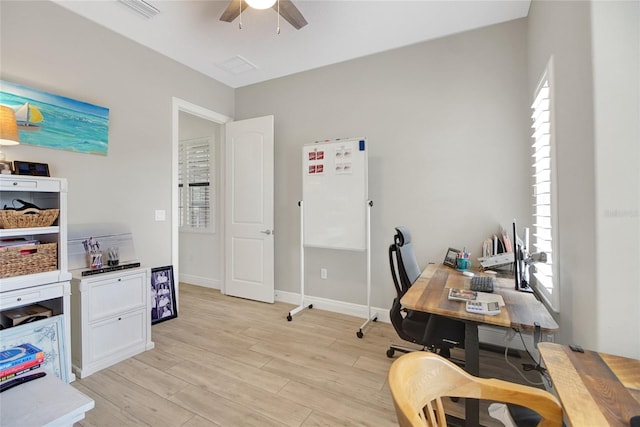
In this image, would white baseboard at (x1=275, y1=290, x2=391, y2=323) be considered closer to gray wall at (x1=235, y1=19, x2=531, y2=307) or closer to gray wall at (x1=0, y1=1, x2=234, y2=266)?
gray wall at (x1=235, y1=19, x2=531, y2=307)

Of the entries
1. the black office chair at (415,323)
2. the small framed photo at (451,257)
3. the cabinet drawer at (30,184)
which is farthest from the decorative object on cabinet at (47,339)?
the small framed photo at (451,257)

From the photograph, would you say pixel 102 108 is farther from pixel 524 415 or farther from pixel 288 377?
pixel 524 415

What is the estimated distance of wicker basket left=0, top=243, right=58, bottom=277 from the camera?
5.96 ft

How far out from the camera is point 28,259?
1903 millimetres

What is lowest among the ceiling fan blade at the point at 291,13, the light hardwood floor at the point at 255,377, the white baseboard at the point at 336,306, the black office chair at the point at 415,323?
the light hardwood floor at the point at 255,377

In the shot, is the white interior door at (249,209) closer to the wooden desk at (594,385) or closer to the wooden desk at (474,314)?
the wooden desk at (474,314)

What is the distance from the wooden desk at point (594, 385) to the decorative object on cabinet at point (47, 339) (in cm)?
272

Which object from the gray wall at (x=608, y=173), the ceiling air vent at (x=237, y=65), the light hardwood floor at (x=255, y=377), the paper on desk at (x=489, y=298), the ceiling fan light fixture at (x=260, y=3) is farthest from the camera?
the ceiling air vent at (x=237, y=65)

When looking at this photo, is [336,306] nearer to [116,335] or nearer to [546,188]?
[116,335]

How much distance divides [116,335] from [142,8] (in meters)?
2.74

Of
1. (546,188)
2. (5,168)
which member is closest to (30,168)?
(5,168)

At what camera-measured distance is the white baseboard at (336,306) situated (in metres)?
3.18

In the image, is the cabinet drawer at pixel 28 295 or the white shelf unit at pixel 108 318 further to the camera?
the white shelf unit at pixel 108 318

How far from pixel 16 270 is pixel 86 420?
1.04 metres
